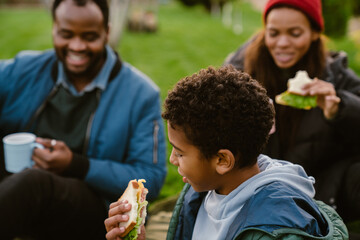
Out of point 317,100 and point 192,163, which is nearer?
point 192,163

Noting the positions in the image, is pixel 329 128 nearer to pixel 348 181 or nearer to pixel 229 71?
pixel 348 181

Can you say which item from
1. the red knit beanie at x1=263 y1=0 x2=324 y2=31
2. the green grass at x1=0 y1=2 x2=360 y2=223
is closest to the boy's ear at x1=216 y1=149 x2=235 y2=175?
the red knit beanie at x1=263 y1=0 x2=324 y2=31

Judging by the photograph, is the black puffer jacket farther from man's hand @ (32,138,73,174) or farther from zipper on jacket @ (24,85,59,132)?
zipper on jacket @ (24,85,59,132)

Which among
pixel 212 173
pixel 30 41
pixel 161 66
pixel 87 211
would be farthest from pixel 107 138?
pixel 30 41

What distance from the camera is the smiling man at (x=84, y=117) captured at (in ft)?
9.36

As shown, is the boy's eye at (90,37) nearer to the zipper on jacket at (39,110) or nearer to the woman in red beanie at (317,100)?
the zipper on jacket at (39,110)

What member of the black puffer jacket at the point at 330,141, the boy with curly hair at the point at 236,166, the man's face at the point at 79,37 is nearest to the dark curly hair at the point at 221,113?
the boy with curly hair at the point at 236,166

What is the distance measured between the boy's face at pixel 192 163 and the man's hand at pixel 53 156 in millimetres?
1145

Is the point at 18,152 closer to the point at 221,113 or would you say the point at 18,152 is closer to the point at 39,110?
the point at 39,110

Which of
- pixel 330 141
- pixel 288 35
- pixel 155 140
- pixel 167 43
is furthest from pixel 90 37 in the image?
pixel 167 43

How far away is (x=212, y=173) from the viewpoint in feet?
6.11

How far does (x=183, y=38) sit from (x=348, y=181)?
10.7 m

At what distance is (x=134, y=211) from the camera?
1.90m

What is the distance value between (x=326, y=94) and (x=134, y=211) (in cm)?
157
